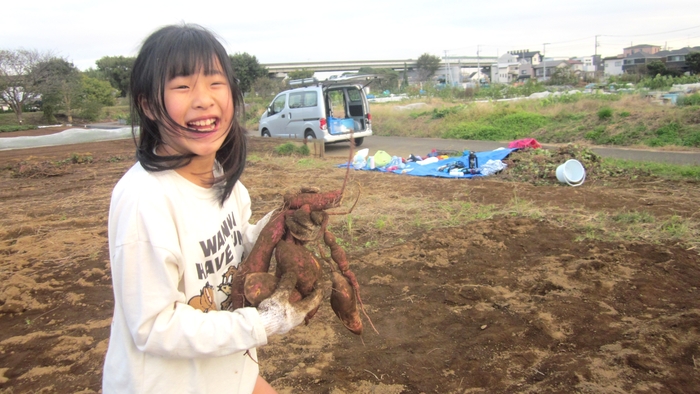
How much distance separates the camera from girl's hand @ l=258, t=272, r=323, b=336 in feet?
4.04

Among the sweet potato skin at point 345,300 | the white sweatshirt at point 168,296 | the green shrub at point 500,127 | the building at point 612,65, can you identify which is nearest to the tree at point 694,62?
the building at point 612,65

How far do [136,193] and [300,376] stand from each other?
5.95 feet

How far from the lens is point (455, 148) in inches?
481

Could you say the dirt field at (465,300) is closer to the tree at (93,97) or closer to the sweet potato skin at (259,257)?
the sweet potato skin at (259,257)

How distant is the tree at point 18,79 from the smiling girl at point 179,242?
29500mm

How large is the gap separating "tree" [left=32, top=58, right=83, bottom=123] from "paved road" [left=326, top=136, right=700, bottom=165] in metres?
20.8

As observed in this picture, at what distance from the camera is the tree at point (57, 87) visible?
85.0ft

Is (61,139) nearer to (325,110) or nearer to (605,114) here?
(325,110)

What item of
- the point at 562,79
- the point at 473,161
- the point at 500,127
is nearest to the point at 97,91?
the point at 500,127

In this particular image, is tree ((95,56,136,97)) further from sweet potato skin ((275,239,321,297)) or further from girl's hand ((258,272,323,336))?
girl's hand ((258,272,323,336))

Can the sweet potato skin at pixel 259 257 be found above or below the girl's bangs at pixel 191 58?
Result: below

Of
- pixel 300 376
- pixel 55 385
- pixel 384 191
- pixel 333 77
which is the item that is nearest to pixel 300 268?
pixel 300 376

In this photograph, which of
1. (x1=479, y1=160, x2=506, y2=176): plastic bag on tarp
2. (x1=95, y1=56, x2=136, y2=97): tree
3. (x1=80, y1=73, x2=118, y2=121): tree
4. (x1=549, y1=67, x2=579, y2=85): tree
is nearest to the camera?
(x1=479, y1=160, x2=506, y2=176): plastic bag on tarp

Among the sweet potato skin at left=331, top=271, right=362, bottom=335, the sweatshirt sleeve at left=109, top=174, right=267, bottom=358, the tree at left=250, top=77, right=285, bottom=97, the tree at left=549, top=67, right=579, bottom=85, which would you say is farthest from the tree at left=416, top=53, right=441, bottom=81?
the sweatshirt sleeve at left=109, top=174, right=267, bottom=358
